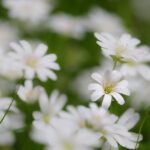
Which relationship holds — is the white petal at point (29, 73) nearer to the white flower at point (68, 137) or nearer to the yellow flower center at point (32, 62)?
the yellow flower center at point (32, 62)

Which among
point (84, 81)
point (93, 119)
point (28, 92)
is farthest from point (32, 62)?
point (84, 81)

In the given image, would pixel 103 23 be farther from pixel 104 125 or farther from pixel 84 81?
pixel 104 125

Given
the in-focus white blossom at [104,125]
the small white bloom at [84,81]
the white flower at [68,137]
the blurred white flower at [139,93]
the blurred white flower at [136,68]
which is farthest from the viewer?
the small white bloom at [84,81]

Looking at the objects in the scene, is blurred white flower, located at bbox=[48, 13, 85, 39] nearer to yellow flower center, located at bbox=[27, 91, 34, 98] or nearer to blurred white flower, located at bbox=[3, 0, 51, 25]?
blurred white flower, located at bbox=[3, 0, 51, 25]

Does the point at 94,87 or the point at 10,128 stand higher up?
the point at 94,87

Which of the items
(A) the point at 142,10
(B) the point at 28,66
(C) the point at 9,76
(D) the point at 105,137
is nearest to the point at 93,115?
(D) the point at 105,137

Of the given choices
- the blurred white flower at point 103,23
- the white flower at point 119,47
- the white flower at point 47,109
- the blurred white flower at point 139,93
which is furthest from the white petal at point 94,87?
the blurred white flower at point 103,23

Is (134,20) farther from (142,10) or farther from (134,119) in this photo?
(134,119)
